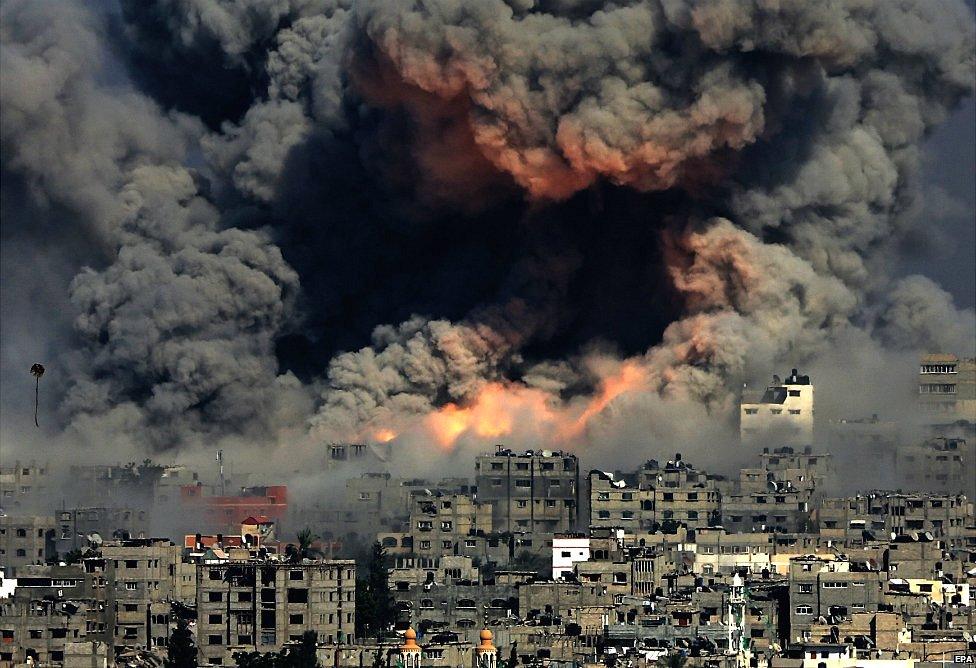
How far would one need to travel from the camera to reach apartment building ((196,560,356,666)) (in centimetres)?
7238

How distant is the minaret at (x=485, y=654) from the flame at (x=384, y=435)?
3508cm

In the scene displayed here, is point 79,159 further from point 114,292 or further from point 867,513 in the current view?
point 867,513

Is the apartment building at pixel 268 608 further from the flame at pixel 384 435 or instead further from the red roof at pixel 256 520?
the flame at pixel 384 435

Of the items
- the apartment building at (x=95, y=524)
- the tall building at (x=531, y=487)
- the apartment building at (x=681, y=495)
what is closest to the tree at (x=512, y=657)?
the apartment building at (x=95, y=524)

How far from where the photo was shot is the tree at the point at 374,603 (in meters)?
75.3

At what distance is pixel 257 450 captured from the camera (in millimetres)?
107688

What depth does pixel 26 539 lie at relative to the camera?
298 feet

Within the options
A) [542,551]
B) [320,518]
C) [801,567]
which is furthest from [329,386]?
[801,567]

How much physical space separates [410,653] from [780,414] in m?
37.3

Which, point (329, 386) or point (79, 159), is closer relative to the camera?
point (329, 386)

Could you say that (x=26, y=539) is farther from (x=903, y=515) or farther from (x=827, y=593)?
(x=827, y=593)

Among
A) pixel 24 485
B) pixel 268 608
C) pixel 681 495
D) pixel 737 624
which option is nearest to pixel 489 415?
pixel 681 495

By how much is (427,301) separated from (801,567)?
33491 mm

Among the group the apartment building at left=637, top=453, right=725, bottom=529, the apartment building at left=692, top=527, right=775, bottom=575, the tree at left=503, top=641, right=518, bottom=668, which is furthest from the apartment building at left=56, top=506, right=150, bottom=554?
the tree at left=503, top=641, right=518, bottom=668
